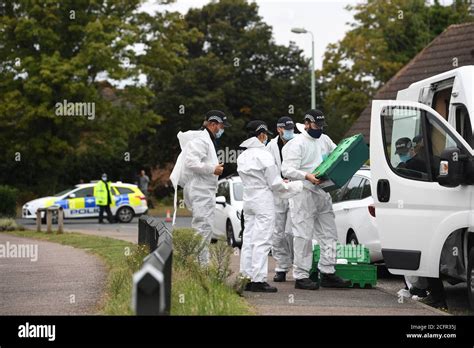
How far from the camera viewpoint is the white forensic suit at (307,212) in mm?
13031

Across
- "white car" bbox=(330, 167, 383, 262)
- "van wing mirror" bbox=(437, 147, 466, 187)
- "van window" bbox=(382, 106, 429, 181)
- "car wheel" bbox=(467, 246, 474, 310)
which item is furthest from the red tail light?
"van wing mirror" bbox=(437, 147, 466, 187)

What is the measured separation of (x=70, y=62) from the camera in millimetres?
44094

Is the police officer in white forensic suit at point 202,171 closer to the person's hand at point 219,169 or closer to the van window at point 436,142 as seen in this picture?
the person's hand at point 219,169

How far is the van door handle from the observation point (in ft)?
36.7

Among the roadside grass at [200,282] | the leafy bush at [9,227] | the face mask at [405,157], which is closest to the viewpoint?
the roadside grass at [200,282]

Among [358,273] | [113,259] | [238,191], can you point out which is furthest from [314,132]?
[238,191]

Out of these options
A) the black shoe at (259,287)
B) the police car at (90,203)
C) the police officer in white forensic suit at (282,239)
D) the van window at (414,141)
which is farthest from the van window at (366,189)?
the police car at (90,203)

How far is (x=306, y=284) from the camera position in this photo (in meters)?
12.9

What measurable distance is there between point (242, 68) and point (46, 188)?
1818 cm

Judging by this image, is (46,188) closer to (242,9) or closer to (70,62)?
(70,62)

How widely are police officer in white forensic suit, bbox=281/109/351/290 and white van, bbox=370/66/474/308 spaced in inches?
68.3

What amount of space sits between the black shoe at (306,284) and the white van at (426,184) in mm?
1884

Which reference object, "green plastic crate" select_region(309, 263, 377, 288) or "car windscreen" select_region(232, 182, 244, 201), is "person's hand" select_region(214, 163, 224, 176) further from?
"car windscreen" select_region(232, 182, 244, 201)

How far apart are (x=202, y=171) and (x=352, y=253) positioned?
7.30 ft
